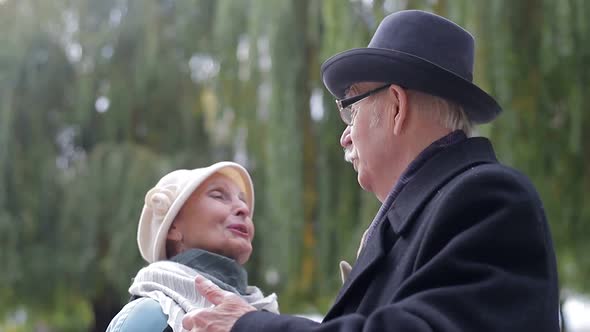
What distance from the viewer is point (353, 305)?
6.01 ft

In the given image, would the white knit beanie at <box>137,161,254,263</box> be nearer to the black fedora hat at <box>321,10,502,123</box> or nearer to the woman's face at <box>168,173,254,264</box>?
the woman's face at <box>168,173,254,264</box>

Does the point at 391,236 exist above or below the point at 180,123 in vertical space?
above

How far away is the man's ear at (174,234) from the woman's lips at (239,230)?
0.51 ft

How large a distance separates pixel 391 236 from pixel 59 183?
22.7 feet

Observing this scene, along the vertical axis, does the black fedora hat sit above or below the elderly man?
above

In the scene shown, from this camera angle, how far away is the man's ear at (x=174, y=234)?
99.6 inches

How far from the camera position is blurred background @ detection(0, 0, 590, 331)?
5.81 metres

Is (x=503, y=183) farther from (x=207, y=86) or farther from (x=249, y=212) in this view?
(x=207, y=86)

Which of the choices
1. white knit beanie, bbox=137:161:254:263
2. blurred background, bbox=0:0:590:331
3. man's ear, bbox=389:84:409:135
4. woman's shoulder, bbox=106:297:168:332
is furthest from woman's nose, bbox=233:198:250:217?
blurred background, bbox=0:0:590:331

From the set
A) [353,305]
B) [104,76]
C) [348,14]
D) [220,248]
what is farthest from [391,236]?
[104,76]

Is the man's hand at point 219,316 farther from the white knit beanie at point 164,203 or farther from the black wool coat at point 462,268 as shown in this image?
the white knit beanie at point 164,203

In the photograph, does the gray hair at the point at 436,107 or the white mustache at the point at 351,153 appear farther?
the white mustache at the point at 351,153

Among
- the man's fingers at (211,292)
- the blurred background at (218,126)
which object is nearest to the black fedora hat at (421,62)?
the man's fingers at (211,292)

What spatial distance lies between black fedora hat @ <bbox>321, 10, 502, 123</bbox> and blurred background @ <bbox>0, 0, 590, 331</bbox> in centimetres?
348
